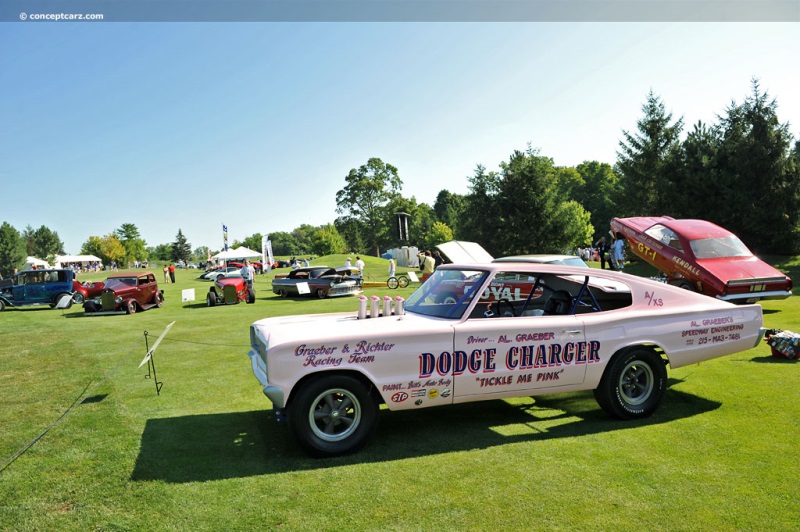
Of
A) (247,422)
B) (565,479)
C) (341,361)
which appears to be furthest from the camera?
(247,422)

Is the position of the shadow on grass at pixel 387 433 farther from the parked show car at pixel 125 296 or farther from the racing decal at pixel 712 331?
the parked show car at pixel 125 296

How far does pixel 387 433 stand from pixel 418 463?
2.72 ft

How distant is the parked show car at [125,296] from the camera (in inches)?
722

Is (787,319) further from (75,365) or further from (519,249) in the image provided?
(519,249)

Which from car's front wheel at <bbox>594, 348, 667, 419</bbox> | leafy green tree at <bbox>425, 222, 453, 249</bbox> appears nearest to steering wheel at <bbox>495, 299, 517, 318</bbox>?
car's front wheel at <bbox>594, 348, 667, 419</bbox>

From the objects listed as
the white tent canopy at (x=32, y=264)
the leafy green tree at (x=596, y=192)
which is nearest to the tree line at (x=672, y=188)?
the white tent canopy at (x=32, y=264)

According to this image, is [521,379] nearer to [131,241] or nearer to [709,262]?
[709,262]

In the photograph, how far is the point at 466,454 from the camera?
14.9ft

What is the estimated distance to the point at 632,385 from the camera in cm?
546

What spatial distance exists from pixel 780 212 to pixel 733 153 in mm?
4645

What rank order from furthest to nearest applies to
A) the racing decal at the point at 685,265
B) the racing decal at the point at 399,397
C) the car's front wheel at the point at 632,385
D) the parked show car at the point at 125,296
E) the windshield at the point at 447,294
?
the parked show car at the point at 125,296 → the racing decal at the point at 685,265 → the car's front wheel at the point at 632,385 → the windshield at the point at 447,294 → the racing decal at the point at 399,397

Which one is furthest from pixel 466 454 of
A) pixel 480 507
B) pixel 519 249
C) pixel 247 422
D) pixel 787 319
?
pixel 519 249

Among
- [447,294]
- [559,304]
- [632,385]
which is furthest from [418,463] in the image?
[632,385]

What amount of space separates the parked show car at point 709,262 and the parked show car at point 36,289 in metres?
22.9
